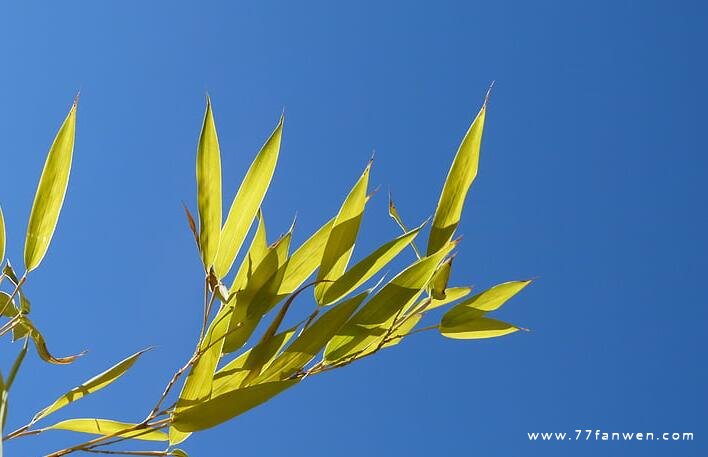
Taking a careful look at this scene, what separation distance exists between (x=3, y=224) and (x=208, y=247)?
284 mm

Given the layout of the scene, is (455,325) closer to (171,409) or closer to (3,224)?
(171,409)

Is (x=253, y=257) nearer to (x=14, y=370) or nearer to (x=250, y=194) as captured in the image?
(x=250, y=194)

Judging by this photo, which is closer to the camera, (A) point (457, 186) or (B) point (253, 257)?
(A) point (457, 186)

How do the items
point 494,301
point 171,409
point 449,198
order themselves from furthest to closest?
point 494,301
point 449,198
point 171,409

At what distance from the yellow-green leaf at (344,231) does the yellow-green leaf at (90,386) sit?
0.74 ft

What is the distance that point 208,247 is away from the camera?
88 cm

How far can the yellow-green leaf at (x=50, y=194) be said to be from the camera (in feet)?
3.02

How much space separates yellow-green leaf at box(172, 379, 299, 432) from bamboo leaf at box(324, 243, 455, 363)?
0.14 metres

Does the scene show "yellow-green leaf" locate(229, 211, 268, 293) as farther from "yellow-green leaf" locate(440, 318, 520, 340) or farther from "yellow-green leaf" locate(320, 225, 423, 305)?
"yellow-green leaf" locate(440, 318, 520, 340)

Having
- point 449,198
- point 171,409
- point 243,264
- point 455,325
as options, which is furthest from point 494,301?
point 171,409

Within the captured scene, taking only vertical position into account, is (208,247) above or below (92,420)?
above

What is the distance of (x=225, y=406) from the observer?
803 millimetres

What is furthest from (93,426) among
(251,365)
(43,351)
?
(251,365)

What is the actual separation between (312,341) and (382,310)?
88mm
